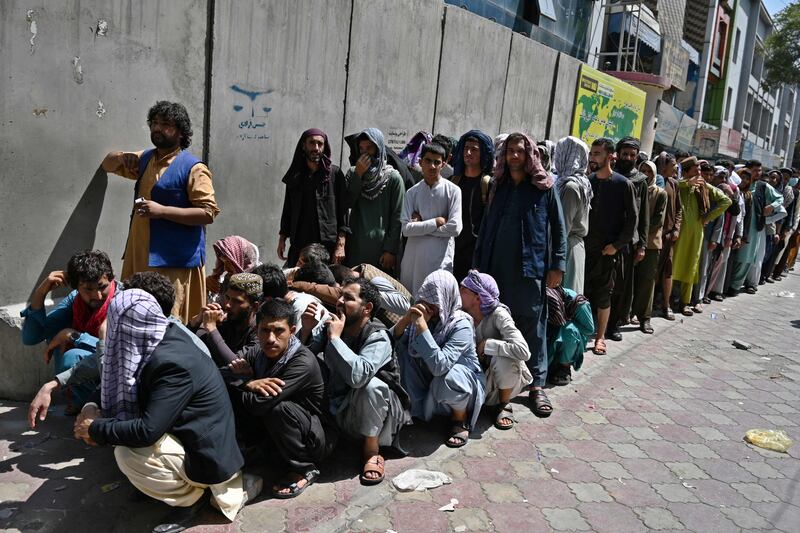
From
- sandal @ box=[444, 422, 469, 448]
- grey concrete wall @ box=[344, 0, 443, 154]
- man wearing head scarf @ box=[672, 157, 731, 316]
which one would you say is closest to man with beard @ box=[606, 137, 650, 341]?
man wearing head scarf @ box=[672, 157, 731, 316]

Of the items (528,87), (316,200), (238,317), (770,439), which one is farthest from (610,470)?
(528,87)

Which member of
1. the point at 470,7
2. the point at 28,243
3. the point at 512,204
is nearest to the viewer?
the point at 28,243

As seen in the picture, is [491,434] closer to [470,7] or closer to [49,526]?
[49,526]

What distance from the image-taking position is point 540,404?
4594 millimetres

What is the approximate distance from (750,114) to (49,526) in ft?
133

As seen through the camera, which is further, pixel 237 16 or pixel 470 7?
pixel 470 7

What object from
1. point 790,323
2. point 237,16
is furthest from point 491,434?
point 790,323

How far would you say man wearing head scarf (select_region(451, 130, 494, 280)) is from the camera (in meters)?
5.29

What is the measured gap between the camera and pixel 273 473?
3.51 metres

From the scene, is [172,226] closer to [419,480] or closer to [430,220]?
[430,220]

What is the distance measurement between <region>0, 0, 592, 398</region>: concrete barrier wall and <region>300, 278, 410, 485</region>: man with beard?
180 cm

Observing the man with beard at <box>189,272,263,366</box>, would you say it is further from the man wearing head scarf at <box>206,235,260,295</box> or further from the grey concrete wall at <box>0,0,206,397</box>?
the grey concrete wall at <box>0,0,206,397</box>

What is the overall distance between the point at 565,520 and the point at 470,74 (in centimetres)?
632

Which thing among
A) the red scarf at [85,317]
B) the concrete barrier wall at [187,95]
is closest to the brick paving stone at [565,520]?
the red scarf at [85,317]
